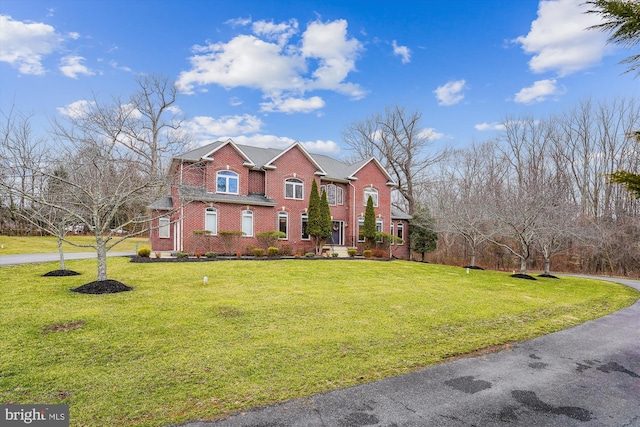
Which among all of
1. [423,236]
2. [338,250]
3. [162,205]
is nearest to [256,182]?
[162,205]

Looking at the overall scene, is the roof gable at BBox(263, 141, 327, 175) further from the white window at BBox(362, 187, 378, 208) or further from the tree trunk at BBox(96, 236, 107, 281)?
the tree trunk at BBox(96, 236, 107, 281)

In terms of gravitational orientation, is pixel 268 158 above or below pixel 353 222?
above

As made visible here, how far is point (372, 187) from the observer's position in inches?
1040

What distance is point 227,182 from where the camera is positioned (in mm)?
20953

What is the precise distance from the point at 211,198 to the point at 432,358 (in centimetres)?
1629

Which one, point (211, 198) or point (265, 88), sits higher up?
point (265, 88)

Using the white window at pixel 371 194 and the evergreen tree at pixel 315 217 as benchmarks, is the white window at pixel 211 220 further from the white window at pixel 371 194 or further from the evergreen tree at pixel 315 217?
the white window at pixel 371 194

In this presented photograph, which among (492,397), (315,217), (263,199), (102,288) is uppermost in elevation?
(263,199)

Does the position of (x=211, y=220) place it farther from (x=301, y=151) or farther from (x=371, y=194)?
(x=371, y=194)

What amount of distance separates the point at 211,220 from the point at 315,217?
6.77m

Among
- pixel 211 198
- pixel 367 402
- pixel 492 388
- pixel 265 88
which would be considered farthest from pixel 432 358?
pixel 265 88

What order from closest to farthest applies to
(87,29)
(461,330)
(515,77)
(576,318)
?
(461,330) < (576,318) < (87,29) < (515,77)

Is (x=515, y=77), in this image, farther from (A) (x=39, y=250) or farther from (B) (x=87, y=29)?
(A) (x=39, y=250)

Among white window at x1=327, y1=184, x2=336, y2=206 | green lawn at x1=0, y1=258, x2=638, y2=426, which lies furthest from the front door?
green lawn at x1=0, y1=258, x2=638, y2=426
